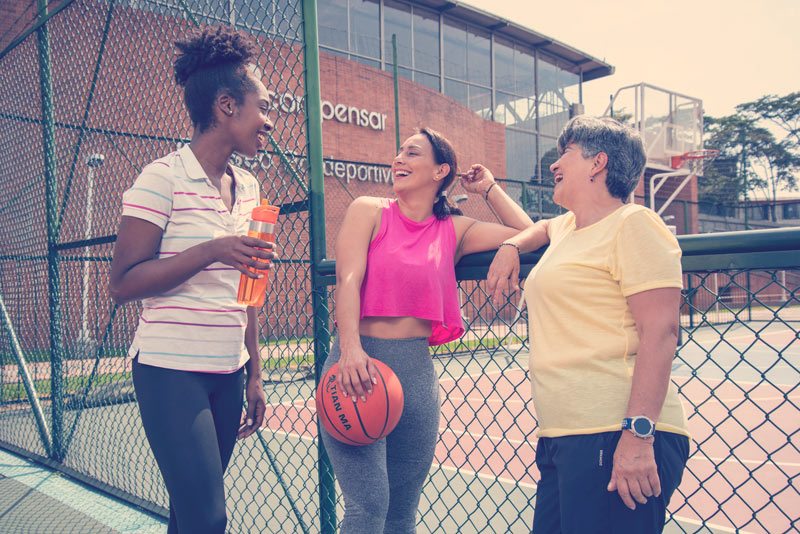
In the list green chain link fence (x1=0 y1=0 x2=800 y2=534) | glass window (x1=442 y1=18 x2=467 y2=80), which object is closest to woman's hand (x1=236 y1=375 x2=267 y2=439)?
green chain link fence (x1=0 y1=0 x2=800 y2=534)

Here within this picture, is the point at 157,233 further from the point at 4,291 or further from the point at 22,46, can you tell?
the point at 4,291

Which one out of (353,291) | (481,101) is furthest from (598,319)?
(481,101)

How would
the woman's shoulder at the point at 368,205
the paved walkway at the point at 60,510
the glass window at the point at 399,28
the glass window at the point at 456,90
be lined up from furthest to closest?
the glass window at the point at 456,90 → the glass window at the point at 399,28 → the paved walkway at the point at 60,510 → the woman's shoulder at the point at 368,205

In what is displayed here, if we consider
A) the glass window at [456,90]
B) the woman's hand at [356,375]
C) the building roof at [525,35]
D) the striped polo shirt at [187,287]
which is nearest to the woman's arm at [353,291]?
the woman's hand at [356,375]

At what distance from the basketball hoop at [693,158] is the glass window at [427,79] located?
30.9 feet

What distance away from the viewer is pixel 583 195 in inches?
75.5

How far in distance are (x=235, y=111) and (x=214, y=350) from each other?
0.84 meters

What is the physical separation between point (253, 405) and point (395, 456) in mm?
661

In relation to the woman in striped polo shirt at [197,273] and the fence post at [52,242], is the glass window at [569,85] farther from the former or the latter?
the woman in striped polo shirt at [197,273]

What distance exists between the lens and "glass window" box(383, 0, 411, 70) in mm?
23203

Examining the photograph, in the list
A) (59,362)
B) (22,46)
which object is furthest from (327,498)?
(22,46)

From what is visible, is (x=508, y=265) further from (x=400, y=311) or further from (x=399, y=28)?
(x=399, y=28)

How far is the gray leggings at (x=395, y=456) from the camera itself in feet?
6.78

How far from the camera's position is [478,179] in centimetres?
264
